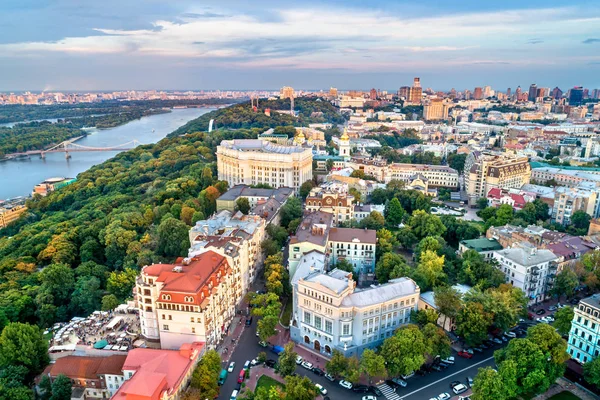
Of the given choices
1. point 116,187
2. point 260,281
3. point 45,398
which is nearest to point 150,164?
point 116,187

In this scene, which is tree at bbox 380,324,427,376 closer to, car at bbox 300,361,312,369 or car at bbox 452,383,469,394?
car at bbox 452,383,469,394

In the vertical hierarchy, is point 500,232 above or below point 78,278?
above

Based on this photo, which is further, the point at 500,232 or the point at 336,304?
the point at 500,232

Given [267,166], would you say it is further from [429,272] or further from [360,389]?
[360,389]

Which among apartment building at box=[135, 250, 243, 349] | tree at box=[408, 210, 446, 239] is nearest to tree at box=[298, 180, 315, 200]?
tree at box=[408, 210, 446, 239]

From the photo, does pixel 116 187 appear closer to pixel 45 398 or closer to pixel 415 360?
pixel 45 398

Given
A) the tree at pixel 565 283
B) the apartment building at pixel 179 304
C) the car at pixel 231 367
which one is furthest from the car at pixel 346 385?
the tree at pixel 565 283

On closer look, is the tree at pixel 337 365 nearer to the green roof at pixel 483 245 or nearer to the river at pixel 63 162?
the green roof at pixel 483 245

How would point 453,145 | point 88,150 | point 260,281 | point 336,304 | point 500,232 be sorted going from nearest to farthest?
point 336,304 < point 260,281 < point 500,232 < point 453,145 < point 88,150
